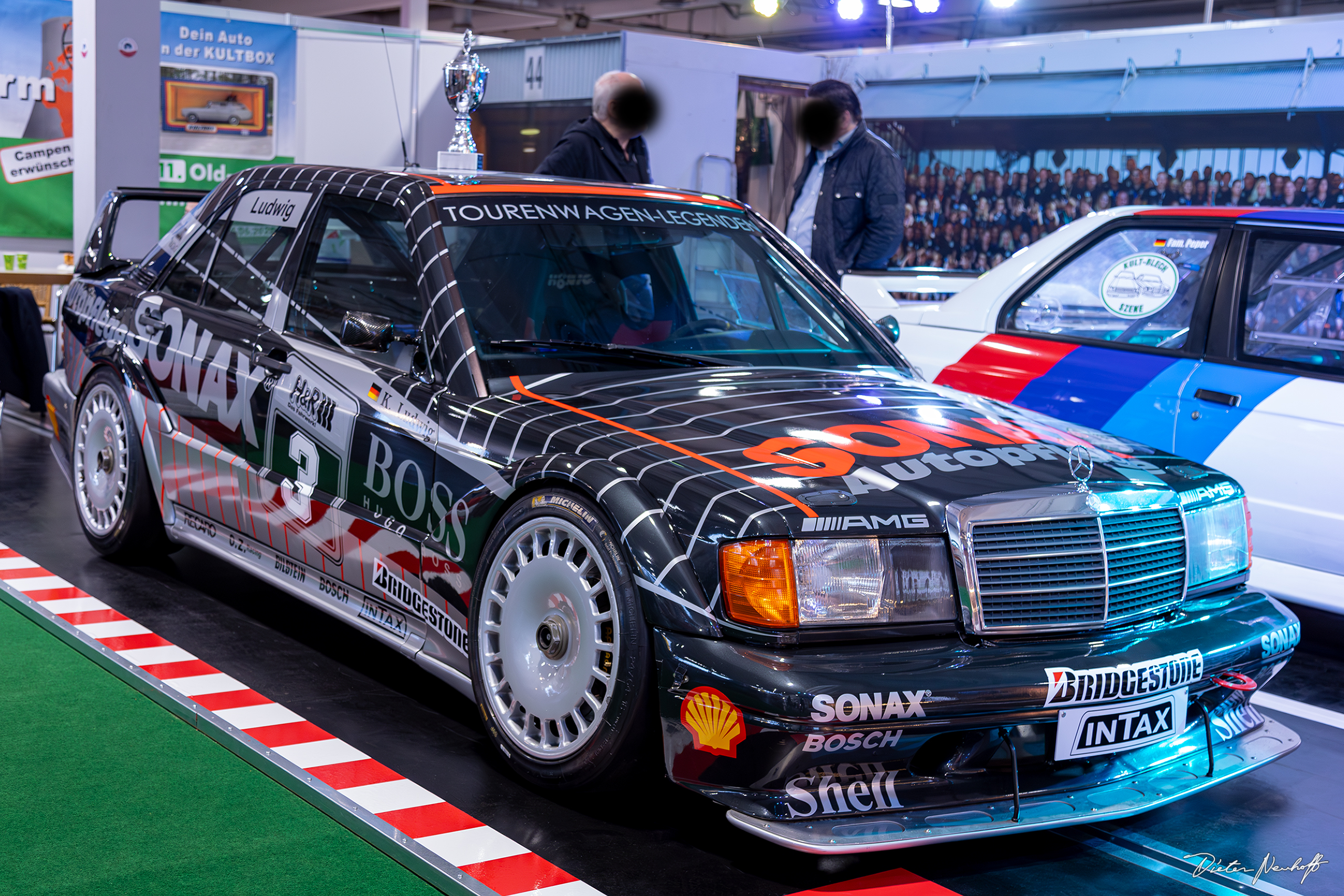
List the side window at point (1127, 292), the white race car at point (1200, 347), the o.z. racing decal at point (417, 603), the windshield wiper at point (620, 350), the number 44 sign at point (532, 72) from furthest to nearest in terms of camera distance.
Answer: the number 44 sign at point (532, 72) → the side window at point (1127, 292) → the white race car at point (1200, 347) → the windshield wiper at point (620, 350) → the o.z. racing decal at point (417, 603)

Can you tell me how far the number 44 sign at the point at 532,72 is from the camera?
12.2 m

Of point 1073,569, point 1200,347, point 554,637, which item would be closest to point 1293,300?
point 1200,347

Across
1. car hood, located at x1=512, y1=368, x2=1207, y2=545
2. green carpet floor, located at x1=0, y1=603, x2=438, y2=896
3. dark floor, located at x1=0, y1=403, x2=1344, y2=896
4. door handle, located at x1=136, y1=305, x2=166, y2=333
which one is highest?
door handle, located at x1=136, y1=305, x2=166, y2=333

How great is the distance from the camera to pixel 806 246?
24.2 ft

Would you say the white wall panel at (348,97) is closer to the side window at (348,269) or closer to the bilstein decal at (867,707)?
the side window at (348,269)

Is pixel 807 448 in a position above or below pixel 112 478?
above

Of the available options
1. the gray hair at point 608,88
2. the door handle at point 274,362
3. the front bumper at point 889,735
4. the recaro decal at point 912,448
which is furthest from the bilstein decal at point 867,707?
the gray hair at point 608,88

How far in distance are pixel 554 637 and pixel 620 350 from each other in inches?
37.9

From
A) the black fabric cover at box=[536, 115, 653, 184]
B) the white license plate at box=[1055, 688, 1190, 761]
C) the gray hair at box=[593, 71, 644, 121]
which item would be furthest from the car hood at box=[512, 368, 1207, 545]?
the gray hair at box=[593, 71, 644, 121]

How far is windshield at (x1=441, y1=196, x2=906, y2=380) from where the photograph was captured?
3660 millimetres

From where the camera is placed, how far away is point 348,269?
4.15 metres

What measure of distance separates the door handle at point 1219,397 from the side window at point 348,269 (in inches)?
111

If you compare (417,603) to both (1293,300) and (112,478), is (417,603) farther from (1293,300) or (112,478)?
(1293,300)

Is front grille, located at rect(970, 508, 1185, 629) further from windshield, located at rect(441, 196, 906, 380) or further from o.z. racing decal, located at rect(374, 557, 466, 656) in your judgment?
o.z. racing decal, located at rect(374, 557, 466, 656)
